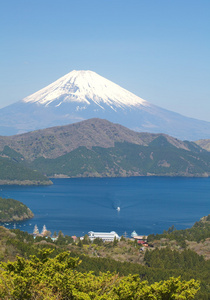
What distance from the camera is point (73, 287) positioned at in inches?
1734

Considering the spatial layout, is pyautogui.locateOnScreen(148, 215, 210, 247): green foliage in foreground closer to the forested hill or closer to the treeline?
the forested hill

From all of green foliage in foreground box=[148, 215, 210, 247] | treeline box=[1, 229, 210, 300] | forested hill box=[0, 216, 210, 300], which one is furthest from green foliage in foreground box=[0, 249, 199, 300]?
green foliage in foreground box=[148, 215, 210, 247]

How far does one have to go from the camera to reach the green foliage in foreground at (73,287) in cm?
4191

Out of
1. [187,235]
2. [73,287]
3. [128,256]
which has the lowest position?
[128,256]

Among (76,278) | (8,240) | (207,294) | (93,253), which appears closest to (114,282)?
(76,278)

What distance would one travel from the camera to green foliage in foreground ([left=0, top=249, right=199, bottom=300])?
41906 mm

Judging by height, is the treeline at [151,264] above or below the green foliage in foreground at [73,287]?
below

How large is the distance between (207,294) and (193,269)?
95.9 ft

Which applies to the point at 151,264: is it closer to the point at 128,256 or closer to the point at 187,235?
the point at 128,256

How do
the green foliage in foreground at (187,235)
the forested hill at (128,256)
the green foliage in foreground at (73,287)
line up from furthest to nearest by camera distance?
the green foliage in foreground at (187,235) < the forested hill at (128,256) < the green foliage in foreground at (73,287)

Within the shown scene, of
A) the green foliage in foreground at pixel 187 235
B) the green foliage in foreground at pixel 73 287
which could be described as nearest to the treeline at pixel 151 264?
the green foliage in foreground at pixel 187 235

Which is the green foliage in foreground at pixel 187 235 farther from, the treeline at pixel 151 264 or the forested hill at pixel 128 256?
the treeline at pixel 151 264

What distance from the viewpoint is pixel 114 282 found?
48.0m

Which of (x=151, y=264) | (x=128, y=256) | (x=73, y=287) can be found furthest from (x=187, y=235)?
(x=73, y=287)
